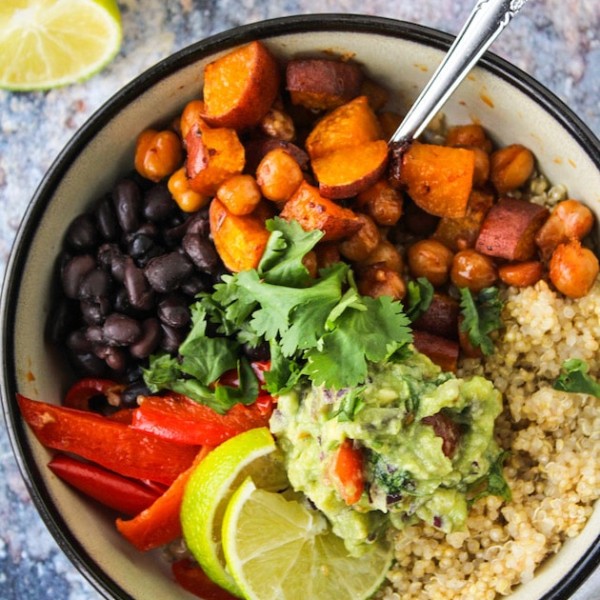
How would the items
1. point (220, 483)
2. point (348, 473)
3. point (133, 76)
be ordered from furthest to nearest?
point (133, 76), point (220, 483), point (348, 473)

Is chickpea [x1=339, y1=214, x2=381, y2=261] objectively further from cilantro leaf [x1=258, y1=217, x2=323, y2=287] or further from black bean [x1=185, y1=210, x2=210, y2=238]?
black bean [x1=185, y1=210, x2=210, y2=238]

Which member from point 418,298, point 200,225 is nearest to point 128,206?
point 200,225

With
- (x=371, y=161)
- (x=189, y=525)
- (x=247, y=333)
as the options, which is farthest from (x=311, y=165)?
(x=189, y=525)

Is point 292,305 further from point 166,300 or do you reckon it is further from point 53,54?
point 53,54

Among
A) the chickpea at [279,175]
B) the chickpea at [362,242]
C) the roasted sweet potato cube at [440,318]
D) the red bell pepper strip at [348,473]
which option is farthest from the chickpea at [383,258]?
the red bell pepper strip at [348,473]

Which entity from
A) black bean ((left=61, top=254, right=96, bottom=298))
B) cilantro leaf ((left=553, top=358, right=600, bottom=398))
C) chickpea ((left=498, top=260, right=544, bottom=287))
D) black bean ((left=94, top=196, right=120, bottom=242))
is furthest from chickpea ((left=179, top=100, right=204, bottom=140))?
cilantro leaf ((left=553, top=358, right=600, bottom=398))

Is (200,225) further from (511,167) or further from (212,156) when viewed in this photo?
(511,167)
